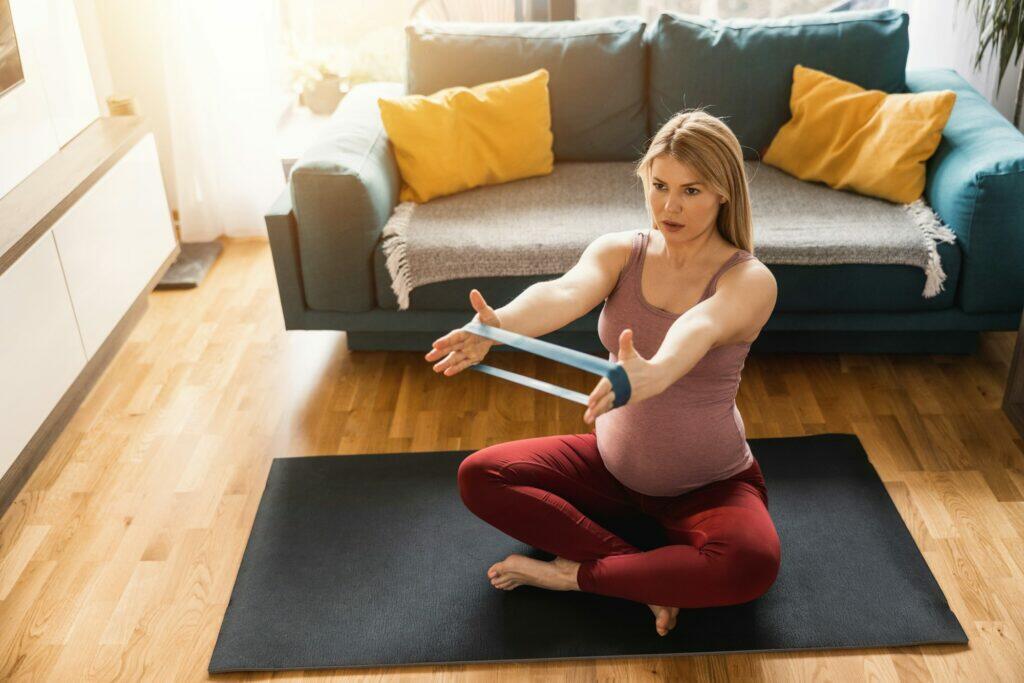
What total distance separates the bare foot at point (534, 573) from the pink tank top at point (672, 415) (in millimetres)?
222

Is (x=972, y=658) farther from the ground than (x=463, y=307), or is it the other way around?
(x=463, y=307)

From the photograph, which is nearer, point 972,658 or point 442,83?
point 972,658

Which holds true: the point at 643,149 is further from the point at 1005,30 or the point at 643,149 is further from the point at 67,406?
the point at 67,406

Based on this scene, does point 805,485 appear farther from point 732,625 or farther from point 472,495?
point 472,495

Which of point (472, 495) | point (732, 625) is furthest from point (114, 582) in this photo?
point (732, 625)

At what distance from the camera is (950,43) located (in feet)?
11.6

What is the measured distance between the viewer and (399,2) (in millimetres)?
4125

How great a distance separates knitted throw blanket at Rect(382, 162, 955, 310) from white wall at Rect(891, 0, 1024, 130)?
0.88 m

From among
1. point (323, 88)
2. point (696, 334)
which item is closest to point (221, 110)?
point (323, 88)

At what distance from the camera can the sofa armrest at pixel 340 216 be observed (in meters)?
2.66

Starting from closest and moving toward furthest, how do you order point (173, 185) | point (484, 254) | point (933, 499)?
point (933, 499) → point (484, 254) → point (173, 185)

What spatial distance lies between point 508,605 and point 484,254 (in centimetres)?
101

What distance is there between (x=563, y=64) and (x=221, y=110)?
4.39 ft

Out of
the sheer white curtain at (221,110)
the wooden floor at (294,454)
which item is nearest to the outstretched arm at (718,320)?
the wooden floor at (294,454)
